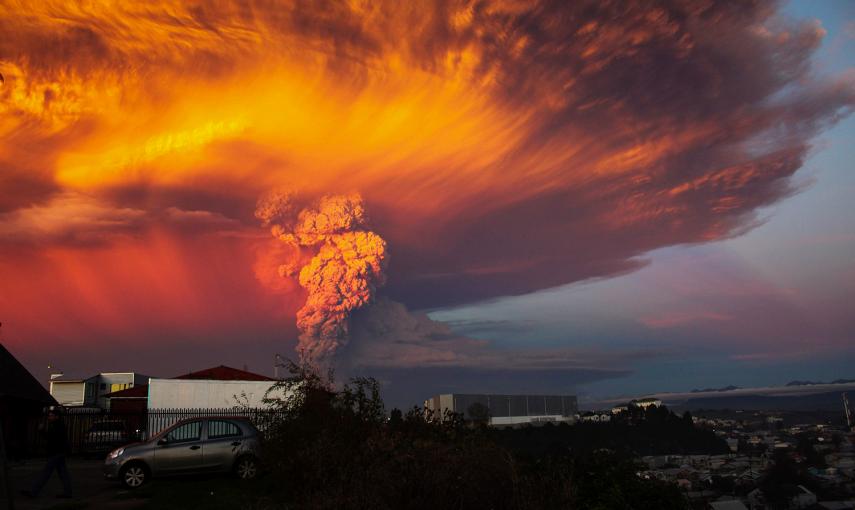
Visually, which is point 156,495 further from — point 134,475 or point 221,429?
point 221,429

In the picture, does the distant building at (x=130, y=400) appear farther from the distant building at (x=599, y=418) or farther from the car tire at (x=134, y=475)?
the distant building at (x=599, y=418)

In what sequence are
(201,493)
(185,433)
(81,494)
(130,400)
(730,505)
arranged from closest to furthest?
1. (730,505)
2. (201,493)
3. (81,494)
4. (185,433)
5. (130,400)

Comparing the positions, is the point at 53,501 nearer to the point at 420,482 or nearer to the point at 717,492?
the point at 420,482

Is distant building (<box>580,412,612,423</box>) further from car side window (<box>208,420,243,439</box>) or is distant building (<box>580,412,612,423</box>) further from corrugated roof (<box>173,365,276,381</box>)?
car side window (<box>208,420,243,439</box>)

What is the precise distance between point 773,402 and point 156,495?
46.1m

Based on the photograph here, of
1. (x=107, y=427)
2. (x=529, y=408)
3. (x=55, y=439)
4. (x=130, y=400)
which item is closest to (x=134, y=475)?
(x=55, y=439)

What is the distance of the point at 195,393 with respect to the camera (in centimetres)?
3919

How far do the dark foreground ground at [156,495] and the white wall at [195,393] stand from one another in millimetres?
20424

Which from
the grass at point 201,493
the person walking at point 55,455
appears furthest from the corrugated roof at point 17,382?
the grass at point 201,493

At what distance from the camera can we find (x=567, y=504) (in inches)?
358

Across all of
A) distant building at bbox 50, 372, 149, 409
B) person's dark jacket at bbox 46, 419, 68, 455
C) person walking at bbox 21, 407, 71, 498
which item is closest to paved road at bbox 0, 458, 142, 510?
person walking at bbox 21, 407, 71, 498

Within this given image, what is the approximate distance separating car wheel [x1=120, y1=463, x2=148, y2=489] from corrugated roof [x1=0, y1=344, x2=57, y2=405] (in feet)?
64.7

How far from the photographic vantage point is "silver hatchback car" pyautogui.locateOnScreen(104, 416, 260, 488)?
16.5 meters

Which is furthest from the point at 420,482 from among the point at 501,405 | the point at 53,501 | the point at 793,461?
the point at 501,405
